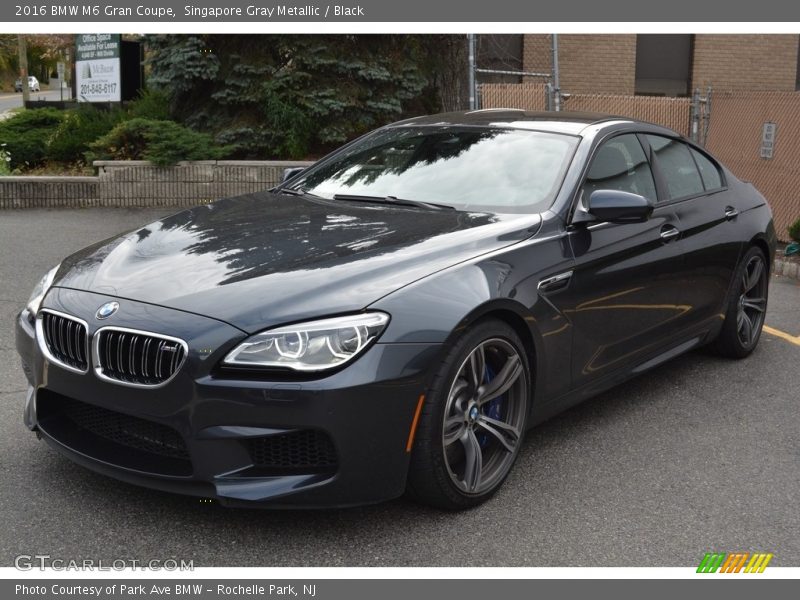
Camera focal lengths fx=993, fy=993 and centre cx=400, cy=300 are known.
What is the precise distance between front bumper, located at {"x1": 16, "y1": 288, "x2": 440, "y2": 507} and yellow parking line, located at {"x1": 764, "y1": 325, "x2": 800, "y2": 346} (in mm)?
4218

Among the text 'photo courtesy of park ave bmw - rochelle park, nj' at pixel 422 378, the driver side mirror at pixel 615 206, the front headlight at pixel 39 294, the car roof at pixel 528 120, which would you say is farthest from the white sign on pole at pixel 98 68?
the driver side mirror at pixel 615 206

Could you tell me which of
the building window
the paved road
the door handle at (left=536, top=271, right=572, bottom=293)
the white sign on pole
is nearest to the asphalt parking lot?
the door handle at (left=536, top=271, right=572, bottom=293)

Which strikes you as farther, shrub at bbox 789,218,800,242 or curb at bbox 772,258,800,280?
shrub at bbox 789,218,800,242

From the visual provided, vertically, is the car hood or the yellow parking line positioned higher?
the car hood

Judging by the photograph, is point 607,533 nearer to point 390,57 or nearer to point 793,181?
point 793,181

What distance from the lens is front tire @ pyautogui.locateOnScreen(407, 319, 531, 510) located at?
3.62 metres

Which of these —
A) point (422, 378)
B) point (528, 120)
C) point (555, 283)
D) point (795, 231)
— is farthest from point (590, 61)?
point (422, 378)

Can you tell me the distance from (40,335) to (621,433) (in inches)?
109

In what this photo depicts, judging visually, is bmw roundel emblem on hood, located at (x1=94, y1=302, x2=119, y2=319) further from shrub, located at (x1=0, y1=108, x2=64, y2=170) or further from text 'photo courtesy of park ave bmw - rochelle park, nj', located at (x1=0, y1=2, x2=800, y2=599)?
shrub, located at (x1=0, y1=108, x2=64, y2=170)

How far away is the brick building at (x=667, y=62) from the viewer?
1669 cm

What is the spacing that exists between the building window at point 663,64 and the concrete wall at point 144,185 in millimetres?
7717

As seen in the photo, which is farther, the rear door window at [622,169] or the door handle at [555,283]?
the rear door window at [622,169]

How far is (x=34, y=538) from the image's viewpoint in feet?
11.6

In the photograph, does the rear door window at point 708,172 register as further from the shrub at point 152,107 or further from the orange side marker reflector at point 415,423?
the shrub at point 152,107
